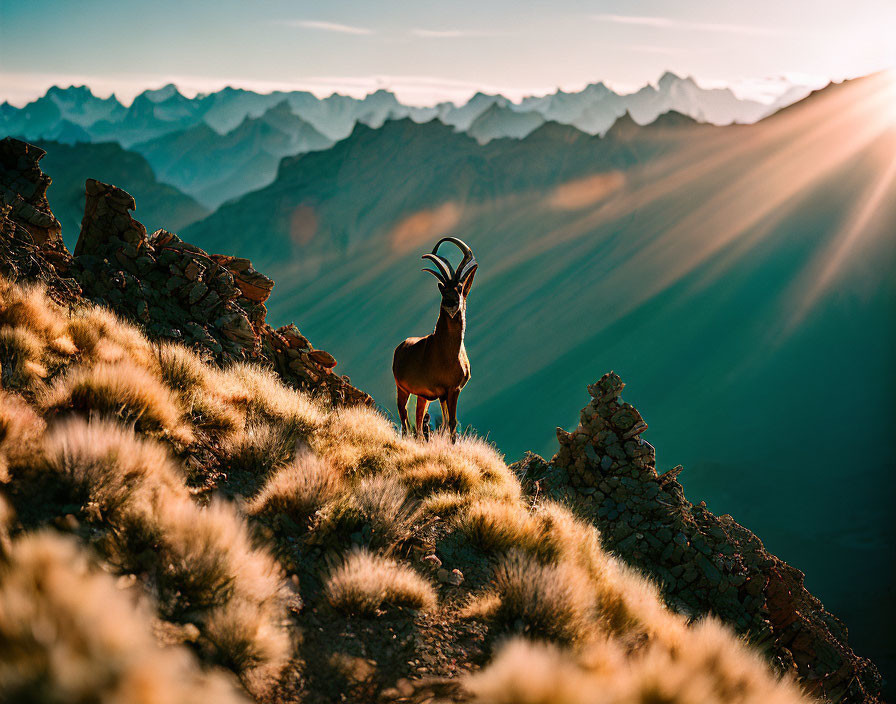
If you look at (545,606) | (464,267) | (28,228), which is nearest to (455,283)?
(464,267)

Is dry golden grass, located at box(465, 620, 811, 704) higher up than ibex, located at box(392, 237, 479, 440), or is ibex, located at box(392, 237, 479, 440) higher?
ibex, located at box(392, 237, 479, 440)

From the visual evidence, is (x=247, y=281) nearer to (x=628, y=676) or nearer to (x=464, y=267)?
(x=464, y=267)

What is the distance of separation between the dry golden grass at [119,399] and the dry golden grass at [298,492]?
1137 mm

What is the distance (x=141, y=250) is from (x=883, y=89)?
221 metres

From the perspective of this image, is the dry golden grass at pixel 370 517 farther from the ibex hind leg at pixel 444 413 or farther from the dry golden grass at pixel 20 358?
the ibex hind leg at pixel 444 413

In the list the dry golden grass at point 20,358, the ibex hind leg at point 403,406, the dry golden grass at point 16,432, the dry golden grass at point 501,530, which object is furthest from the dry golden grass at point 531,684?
the ibex hind leg at point 403,406

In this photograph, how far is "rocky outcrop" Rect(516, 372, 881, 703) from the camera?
995cm

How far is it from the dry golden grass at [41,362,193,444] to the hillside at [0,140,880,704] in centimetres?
2

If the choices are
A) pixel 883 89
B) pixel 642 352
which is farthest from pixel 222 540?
pixel 883 89

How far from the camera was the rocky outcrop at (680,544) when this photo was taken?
9953 mm

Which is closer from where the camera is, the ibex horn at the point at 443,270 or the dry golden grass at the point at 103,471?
the dry golden grass at the point at 103,471

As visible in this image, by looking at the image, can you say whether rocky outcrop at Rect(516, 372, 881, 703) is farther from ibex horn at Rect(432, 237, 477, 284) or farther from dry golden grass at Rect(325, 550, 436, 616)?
dry golden grass at Rect(325, 550, 436, 616)

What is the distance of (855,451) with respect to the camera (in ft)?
339

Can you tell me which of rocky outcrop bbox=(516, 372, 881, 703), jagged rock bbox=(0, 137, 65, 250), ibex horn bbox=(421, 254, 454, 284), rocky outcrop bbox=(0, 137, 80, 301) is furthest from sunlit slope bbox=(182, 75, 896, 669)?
jagged rock bbox=(0, 137, 65, 250)
